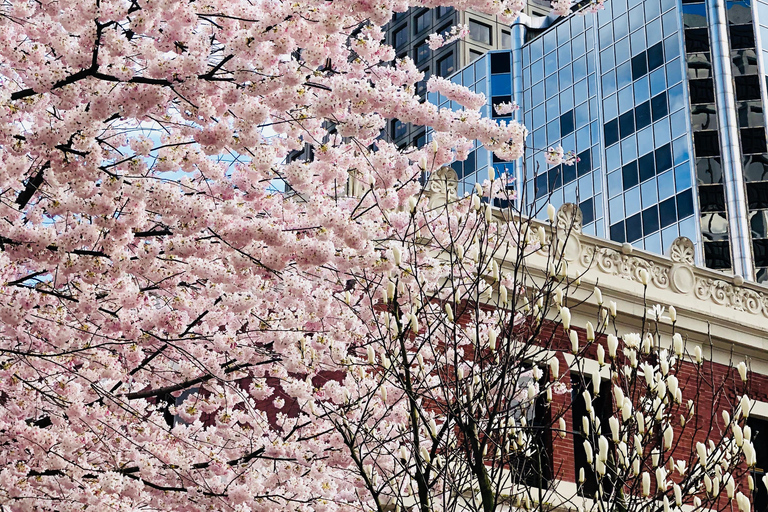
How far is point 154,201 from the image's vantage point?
8273 millimetres

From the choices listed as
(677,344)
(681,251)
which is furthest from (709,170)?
(677,344)

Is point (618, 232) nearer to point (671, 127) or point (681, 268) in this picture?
point (671, 127)

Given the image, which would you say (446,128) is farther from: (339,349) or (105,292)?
(105,292)

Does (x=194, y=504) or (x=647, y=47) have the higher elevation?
(x=647, y=47)

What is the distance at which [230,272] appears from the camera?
959cm

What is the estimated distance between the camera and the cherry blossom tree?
7.36m

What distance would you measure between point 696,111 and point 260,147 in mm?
45004

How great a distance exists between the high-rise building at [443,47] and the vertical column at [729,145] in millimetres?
19837

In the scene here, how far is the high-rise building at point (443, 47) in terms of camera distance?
2687 inches

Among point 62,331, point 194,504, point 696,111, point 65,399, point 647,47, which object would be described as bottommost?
point 194,504

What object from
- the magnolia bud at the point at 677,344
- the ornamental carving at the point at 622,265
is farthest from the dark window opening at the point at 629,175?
the magnolia bud at the point at 677,344

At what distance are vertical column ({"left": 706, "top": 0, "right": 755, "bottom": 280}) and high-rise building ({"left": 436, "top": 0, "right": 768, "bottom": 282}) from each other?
51mm

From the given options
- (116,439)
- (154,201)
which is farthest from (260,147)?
(116,439)

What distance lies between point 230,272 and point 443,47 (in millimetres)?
60427
